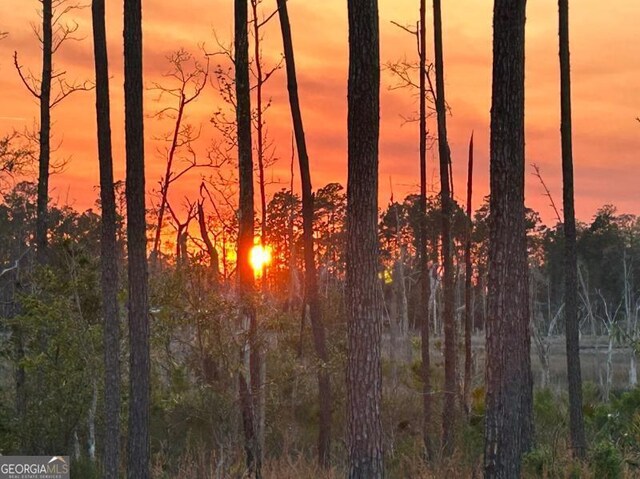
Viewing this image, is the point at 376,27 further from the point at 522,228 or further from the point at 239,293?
the point at 239,293

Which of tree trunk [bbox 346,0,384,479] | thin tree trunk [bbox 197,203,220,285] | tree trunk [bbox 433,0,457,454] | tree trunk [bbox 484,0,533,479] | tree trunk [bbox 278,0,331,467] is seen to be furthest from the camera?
thin tree trunk [bbox 197,203,220,285]

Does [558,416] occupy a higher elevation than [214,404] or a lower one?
lower

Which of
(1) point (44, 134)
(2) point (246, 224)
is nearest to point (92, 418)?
(2) point (246, 224)

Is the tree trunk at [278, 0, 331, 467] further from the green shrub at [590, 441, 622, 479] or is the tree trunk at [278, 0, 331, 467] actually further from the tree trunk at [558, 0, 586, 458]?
the green shrub at [590, 441, 622, 479]

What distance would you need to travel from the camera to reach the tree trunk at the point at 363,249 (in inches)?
400

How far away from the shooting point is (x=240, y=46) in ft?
54.7

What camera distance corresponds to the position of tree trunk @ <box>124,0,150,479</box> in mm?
12547

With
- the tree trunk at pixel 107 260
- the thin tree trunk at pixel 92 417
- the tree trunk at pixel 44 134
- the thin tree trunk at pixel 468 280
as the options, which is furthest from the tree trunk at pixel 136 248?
the thin tree trunk at pixel 468 280

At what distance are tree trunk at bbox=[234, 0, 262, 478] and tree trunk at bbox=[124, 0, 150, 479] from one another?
2436mm

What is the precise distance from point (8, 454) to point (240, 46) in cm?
938

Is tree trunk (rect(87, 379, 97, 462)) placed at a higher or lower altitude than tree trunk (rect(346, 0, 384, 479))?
lower

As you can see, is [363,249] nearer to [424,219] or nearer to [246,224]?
[246,224]

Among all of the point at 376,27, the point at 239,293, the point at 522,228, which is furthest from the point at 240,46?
the point at 522,228

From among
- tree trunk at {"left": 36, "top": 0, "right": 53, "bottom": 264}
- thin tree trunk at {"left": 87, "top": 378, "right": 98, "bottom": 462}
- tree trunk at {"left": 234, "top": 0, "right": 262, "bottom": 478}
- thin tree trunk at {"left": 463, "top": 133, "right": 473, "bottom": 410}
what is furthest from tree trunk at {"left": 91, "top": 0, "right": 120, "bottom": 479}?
thin tree trunk at {"left": 463, "top": 133, "right": 473, "bottom": 410}
